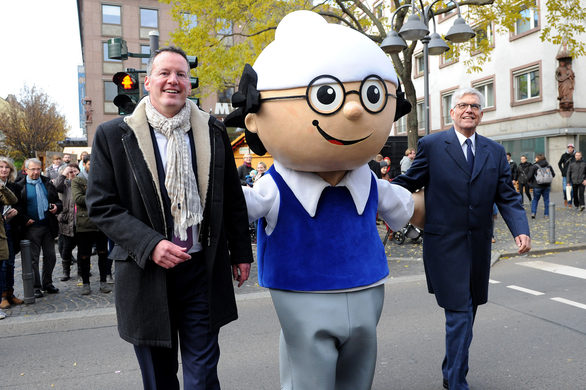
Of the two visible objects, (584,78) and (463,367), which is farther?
(584,78)

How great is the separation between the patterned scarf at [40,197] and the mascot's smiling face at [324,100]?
520 centimetres

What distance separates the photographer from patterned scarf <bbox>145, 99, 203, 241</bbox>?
94.3 inches

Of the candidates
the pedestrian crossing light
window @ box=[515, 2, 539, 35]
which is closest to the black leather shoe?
the pedestrian crossing light

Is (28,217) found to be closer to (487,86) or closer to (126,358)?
(126,358)

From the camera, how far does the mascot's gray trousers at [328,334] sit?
249 cm

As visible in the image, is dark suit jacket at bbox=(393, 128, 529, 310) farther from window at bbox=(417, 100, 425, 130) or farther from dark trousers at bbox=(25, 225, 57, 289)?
window at bbox=(417, 100, 425, 130)

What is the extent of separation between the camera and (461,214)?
130 inches

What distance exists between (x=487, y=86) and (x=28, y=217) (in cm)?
2336

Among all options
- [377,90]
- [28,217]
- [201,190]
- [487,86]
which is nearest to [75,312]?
[28,217]

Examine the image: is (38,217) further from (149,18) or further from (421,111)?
(149,18)

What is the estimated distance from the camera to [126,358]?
14.5 feet

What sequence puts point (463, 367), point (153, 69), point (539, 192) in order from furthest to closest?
point (539, 192)
point (463, 367)
point (153, 69)

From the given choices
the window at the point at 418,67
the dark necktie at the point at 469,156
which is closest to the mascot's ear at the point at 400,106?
the dark necktie at the point at 469,156

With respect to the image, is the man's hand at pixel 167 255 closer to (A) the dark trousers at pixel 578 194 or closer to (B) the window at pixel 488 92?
(A) the dark trousers at pixel 578 194
